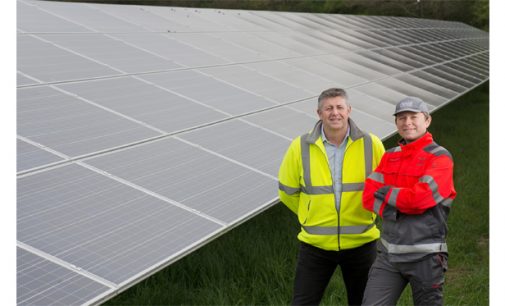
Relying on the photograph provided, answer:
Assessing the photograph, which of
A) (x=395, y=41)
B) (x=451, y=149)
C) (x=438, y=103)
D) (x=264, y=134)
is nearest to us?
(x=264, y=134)

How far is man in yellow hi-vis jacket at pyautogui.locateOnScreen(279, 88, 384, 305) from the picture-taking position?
176 inches

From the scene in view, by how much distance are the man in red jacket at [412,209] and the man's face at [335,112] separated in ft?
1.37

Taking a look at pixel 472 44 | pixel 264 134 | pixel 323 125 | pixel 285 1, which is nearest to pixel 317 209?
pixel 323 125

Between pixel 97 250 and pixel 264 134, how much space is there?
3565 millimetres

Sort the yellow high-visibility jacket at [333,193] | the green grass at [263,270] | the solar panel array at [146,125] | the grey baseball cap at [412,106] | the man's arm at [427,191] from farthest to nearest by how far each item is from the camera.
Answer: the green grass at [263,270]
the yellow high-visibility jacket at [333,193]
the solar panel array at [146,125]
the grey baseball cap at [412,106]
the man's arm at [427,191]

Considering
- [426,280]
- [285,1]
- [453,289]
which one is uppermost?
[285,1]

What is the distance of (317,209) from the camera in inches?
178

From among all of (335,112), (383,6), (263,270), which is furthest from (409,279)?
(383,6)

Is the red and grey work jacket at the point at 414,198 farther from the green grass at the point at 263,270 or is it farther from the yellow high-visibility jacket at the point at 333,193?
the green grass at the point at 263,270

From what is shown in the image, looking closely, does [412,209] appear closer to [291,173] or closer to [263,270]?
[291,173]

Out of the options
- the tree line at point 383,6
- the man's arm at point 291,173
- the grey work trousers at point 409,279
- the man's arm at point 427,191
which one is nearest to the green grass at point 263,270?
the man's arm at point 291,173

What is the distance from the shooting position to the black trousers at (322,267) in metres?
4.55

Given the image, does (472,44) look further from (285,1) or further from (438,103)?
(285,1)

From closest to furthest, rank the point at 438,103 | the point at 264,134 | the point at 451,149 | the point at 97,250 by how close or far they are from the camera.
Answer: the point at 97,250
the point at 264,134
the point at 438,103
the point at 451,149
